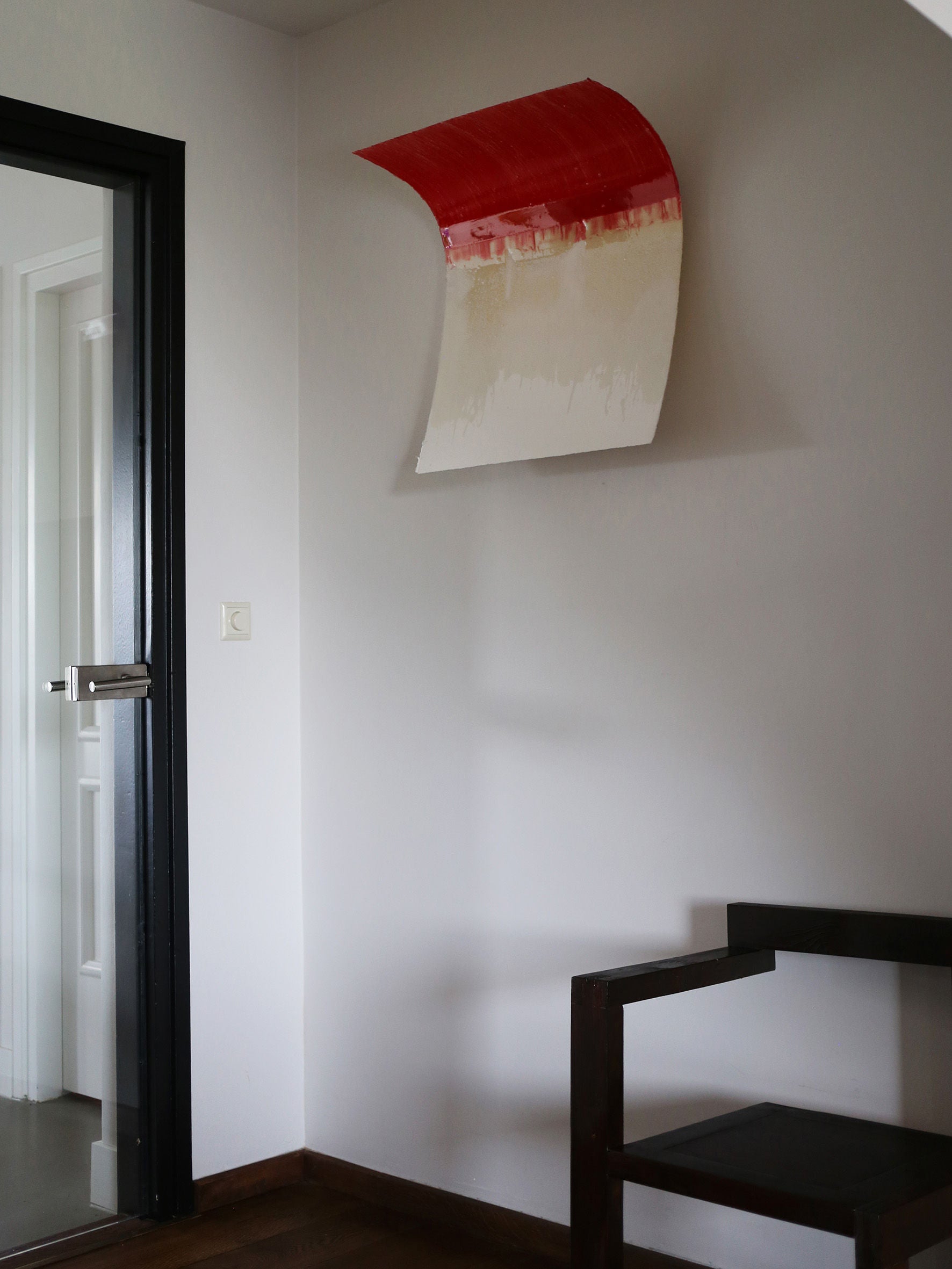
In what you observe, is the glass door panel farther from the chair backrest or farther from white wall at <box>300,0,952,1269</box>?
the chair backrest

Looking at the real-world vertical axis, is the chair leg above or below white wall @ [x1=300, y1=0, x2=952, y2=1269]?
below

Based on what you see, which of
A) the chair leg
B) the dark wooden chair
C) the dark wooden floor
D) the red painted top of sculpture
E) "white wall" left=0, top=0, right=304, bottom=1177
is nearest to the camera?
the dark wooden chair

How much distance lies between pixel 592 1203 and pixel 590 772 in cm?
75

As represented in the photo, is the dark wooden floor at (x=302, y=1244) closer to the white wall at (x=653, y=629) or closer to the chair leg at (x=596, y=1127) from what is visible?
the white wall at (x=653, y=629)

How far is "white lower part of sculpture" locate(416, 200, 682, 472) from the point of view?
2.11 metres

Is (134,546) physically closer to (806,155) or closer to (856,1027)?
(806,155)

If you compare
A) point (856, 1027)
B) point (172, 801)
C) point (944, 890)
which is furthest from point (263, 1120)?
point (944, 890)

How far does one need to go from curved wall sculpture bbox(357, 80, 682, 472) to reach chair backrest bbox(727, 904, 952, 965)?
787 millimetres

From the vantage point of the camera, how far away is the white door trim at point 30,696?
229 cm

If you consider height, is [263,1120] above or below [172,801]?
below

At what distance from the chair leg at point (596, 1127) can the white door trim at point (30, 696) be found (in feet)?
3.60

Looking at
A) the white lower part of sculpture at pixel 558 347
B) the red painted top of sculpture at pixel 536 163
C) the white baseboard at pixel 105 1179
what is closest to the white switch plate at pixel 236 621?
the white lower part of sculpture at pixel 558 347

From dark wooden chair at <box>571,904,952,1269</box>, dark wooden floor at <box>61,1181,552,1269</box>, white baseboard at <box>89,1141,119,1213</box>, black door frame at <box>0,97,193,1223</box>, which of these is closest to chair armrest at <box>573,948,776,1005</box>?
dark wooden chair at <box>571,904,952,1269</box>

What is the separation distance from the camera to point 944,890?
183 centimetres
